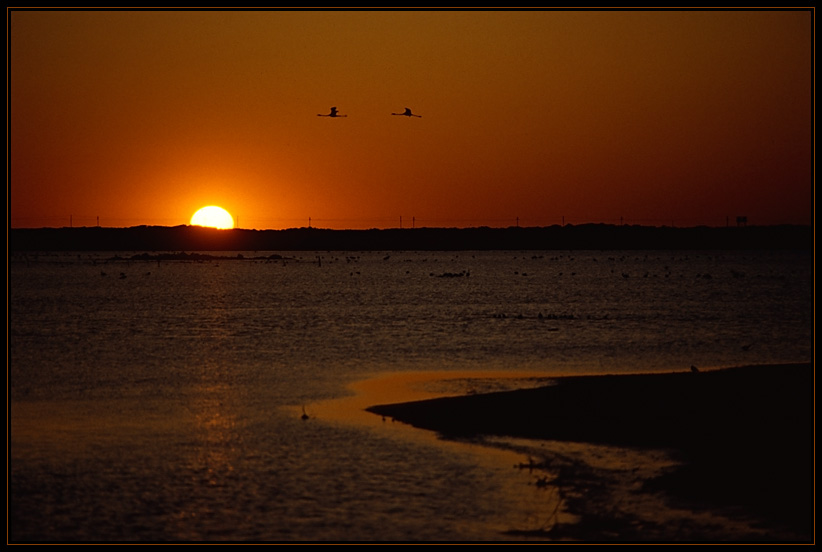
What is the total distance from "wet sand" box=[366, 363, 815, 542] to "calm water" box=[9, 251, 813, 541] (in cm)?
166

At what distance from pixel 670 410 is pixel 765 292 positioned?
79087mm

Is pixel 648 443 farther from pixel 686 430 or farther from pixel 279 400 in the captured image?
pixel 279 400

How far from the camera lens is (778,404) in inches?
887

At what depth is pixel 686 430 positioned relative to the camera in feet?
69.1

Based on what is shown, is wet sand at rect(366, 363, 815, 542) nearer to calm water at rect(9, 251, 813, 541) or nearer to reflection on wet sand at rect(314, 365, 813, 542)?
reflection on wet sand at rect(314, 365, 813, 542)

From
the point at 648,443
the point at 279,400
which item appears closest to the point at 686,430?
the point at 648,443

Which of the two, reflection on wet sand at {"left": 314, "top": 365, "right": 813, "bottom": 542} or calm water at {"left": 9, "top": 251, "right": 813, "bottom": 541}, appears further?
calm water at {"left": 9, "top": 251, "right": 813, "bottom": 541}

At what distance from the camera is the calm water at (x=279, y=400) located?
53.7ft

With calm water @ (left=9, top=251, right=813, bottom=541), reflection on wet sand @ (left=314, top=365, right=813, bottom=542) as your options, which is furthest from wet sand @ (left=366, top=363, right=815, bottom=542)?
calm water @ (left=9, top=251, right=813, bottom=541)

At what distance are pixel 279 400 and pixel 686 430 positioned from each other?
40.3ft

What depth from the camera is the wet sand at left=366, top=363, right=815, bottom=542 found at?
603 inches

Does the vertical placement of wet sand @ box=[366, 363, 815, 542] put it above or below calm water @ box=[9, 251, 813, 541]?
above

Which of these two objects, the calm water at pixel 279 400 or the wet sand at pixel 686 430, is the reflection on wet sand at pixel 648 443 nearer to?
the wet sand at pixel 686 430

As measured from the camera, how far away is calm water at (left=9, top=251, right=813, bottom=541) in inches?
644
